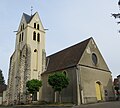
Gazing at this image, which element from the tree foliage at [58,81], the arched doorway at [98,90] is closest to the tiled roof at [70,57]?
the tree foliage at [58,81]

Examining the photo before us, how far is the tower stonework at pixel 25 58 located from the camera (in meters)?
33.2

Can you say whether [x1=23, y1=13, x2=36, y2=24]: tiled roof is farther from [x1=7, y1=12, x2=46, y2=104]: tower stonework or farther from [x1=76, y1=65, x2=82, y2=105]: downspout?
[x1=76, y1=65, x2=82, y2=105]: downspout

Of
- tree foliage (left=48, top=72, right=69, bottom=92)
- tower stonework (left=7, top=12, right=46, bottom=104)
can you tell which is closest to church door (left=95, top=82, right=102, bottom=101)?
tree foliage (left=48, top=72, right=69, bottom=92)

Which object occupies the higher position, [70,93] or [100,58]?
[100,58]

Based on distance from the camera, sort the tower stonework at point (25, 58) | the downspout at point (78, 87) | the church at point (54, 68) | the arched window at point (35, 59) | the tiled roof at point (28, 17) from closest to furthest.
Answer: the downspout at point (78, 87)
the church at point (54, 68)
the tower stonework at point (25, 58)
the arched window at point (35, 59)
the tiled roof at point (28, 17)

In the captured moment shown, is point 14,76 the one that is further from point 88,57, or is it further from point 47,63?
point 88,57

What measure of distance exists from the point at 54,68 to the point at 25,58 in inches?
257

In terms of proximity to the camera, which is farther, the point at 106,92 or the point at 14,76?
the point at 14,76

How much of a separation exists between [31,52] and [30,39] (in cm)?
294

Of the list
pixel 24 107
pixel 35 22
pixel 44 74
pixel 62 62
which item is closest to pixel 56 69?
pixel 62 62

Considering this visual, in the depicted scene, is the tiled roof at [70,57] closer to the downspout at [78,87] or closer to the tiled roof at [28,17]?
the downspout at [78,87]

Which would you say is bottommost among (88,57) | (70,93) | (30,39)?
(70,93)

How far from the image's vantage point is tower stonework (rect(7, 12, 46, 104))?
33.2m

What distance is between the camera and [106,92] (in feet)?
101
